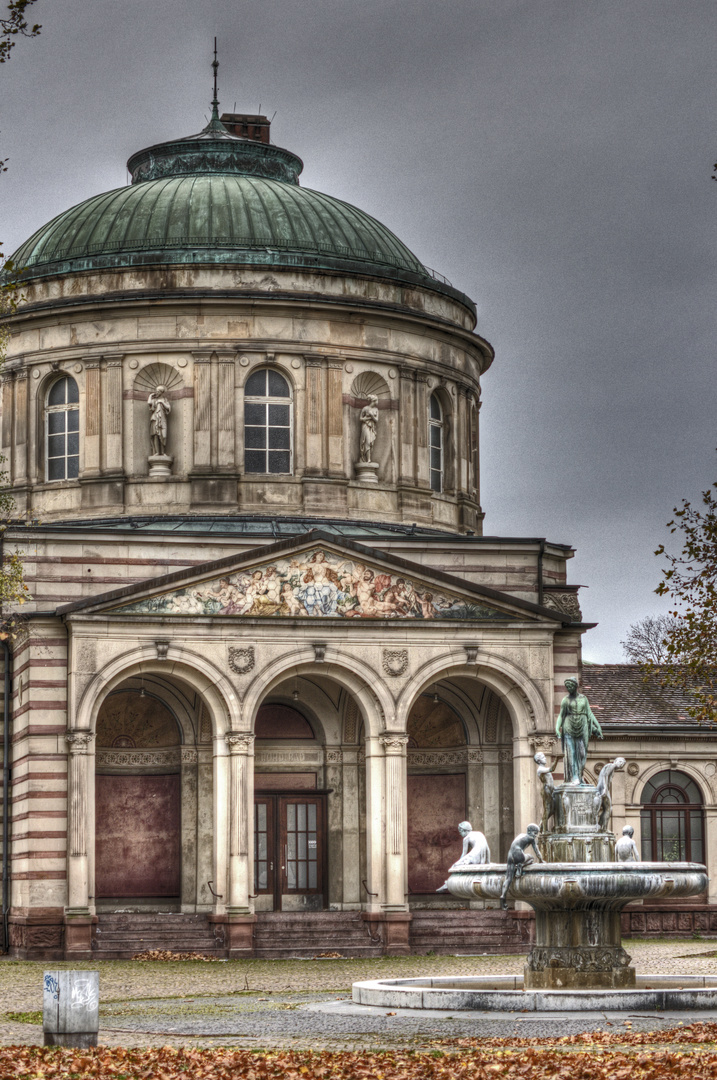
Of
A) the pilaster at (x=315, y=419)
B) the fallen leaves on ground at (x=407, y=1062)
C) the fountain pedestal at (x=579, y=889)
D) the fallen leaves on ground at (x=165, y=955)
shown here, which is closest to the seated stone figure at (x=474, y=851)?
the fountain pedestal at (x=579, y=889)

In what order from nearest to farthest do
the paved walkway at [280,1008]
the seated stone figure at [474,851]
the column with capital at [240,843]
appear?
1. the paved walkway at [280,1008]
2. the seated stone figure at [474,851]
3. the column with capital at [240,843]

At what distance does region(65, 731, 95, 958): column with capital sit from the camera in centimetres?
3859

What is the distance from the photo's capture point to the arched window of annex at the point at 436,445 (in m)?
51.0

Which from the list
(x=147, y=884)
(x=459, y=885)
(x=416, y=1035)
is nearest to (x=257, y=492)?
(x=147, y=884)

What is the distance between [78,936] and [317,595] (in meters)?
8.67

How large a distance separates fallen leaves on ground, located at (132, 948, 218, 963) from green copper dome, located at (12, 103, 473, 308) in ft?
Answer: 58.2

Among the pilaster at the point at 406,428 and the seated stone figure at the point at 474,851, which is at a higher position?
the pilaster at the point at 406,428

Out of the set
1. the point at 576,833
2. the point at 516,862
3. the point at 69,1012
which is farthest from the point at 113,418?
the point at 69,1012

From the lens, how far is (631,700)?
4900 cm

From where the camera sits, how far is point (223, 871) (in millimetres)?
39656

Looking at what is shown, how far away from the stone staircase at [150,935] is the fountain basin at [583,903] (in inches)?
586

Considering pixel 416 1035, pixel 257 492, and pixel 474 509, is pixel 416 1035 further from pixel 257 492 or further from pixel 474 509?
pixel 474 509

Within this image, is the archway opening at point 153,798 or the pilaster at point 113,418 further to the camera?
the pilaster at point 113,418

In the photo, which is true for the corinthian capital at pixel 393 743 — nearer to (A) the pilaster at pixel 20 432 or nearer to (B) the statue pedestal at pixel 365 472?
(B) the statue pedestal at pixel 365 472
